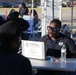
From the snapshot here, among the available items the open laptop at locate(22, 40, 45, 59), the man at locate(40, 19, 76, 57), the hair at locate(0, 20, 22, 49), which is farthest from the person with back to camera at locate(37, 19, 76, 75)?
the hair at locate(0, 20, 22, 49)

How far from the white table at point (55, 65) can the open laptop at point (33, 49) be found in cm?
9

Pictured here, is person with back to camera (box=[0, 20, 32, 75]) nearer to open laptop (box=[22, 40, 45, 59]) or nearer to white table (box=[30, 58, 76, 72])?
white table (box=[30, 58, 76, 72])

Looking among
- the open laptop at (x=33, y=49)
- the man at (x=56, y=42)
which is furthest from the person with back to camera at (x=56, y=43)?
the open laptop at (x=33, y=49)

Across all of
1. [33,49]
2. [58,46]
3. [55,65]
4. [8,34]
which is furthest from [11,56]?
[58,46]

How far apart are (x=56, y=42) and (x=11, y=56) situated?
10.2ft

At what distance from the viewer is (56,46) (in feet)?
17.7

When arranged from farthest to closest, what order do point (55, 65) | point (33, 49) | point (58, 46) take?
point (58, 46), point (33, 49), point (55, 65)

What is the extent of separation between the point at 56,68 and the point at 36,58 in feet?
2.08

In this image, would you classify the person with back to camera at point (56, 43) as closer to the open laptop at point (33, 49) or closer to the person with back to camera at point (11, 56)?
the open laptop at point (33, 49)

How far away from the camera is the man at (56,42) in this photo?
528 centimetres

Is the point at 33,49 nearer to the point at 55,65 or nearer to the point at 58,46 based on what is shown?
the point at 55,65

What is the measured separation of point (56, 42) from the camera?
18.0 feet

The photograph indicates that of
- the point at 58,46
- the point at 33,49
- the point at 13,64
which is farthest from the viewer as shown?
the point at 58,46

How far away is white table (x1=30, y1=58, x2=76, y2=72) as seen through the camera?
14.3ft
